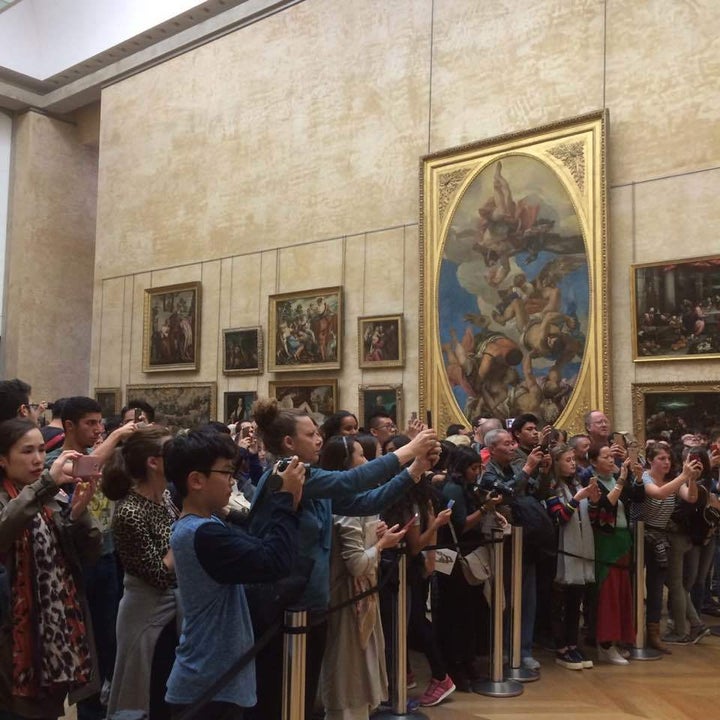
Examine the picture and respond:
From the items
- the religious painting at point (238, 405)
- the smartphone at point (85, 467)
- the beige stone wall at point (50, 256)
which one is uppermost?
the beige stone wall at point (50, 256)

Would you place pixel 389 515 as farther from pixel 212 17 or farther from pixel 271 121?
pixel 212 17

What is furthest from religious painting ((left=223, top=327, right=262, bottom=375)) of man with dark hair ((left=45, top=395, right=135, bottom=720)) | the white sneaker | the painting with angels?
man with dark hair ((left=45, top=395, right=135, bottom=720))

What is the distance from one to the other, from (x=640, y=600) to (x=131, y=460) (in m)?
5.28

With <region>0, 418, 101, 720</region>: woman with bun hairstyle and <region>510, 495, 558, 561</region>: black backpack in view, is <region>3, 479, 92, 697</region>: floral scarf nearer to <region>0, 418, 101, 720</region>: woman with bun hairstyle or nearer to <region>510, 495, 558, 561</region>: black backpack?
<region>0, 418, 101, 720</region>: woman with bun hairstyle

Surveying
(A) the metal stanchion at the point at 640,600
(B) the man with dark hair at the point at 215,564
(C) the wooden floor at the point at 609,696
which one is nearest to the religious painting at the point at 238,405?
(C) the wooden floor at the point at 609,696

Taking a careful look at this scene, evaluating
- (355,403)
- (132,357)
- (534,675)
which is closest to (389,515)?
(534,675)

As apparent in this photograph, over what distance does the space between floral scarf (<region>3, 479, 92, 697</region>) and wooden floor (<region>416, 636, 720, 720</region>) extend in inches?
120

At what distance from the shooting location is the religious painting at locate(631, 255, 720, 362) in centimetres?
1130

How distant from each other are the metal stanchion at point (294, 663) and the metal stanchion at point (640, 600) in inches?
187

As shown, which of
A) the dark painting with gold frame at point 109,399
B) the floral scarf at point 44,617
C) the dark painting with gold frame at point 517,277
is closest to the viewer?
the floral scarf at point 44,617

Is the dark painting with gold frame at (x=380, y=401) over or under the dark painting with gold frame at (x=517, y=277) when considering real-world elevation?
under

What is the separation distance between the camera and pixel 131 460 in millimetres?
4055

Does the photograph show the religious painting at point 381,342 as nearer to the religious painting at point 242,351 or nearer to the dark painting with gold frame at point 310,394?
the dark painting with gold frame at point 310,394

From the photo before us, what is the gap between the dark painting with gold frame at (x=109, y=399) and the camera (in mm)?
19391
